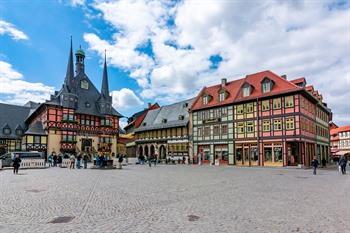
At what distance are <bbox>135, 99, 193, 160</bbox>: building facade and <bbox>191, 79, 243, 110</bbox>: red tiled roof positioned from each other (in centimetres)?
301

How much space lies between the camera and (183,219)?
7531 mm

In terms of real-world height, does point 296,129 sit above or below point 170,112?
below

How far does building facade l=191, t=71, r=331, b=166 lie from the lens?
34594 mm

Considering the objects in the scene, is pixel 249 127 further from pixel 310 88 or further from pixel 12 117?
pixel 12 117

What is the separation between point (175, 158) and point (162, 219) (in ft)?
137

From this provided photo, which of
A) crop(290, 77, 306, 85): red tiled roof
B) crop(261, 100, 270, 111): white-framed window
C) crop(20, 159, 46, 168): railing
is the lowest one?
crop(20, 159, 46, 168): railing

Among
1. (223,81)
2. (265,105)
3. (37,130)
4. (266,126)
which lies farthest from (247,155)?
(37,130)

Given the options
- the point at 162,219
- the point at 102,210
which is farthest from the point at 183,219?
the point at 102,210

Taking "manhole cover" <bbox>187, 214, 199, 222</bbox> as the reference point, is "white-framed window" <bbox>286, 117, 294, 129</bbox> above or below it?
above

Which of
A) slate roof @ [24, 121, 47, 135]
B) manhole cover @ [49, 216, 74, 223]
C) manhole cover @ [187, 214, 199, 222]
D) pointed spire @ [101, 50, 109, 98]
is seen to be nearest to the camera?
manhole cover @ [49, 216, 74, 223]

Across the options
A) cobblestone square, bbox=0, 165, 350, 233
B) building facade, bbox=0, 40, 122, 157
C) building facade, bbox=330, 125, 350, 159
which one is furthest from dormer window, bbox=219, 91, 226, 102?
building facade, bbox=330, 125, 350, 159

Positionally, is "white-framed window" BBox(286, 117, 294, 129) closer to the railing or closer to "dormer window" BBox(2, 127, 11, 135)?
the railing

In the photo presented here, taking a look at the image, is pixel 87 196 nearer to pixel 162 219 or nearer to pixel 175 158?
pixel 162 219

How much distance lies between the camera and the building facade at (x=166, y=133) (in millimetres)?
48906
